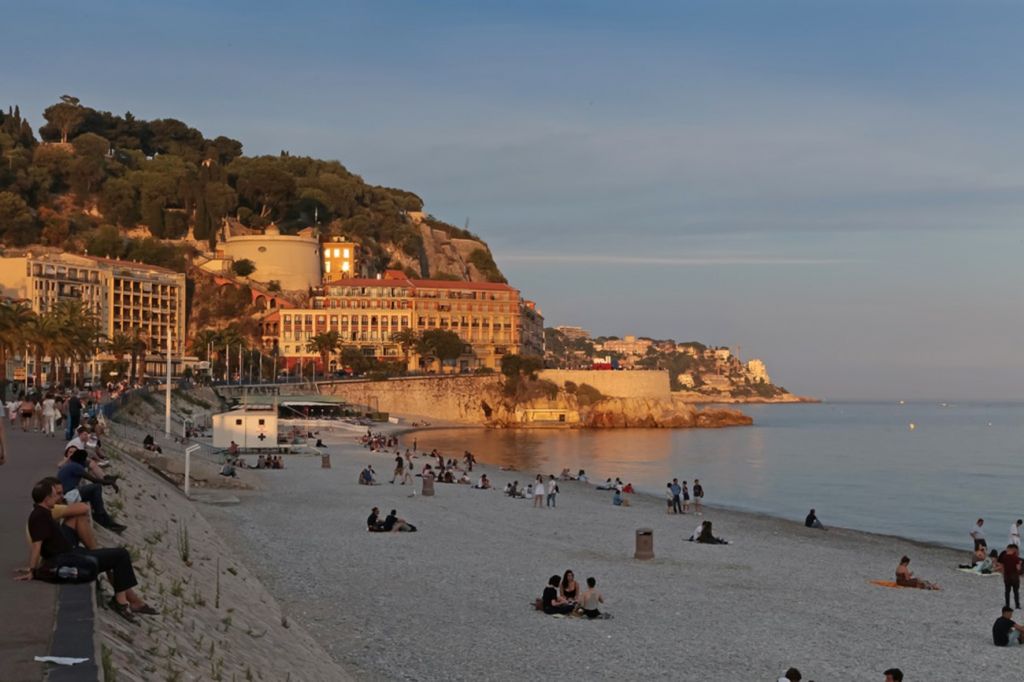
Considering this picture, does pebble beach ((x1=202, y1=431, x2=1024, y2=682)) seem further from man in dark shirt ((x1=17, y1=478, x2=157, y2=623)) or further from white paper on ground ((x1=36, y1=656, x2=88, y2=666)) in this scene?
white paper on ground ((x1=36, y1=656, x2=88, y2=666))

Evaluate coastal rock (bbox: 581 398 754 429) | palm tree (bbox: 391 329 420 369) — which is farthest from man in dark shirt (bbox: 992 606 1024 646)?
palm tree (bbox: 391 329 420 369)

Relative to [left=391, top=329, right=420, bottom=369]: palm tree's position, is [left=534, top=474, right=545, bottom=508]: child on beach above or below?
below

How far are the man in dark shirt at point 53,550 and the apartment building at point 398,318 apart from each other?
119 metres

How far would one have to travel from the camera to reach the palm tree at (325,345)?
123250mm

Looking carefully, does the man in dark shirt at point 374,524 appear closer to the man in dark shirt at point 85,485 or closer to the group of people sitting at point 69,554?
the man in dark shirt at point 85,485

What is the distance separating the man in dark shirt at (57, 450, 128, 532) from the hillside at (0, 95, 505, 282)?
12018cm

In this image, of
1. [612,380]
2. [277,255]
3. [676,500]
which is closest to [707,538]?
[676,500]

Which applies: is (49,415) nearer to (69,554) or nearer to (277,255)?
(69,554)

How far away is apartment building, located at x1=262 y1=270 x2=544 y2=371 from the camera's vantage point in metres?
129

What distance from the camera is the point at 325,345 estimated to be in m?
123

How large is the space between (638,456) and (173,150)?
114 meters

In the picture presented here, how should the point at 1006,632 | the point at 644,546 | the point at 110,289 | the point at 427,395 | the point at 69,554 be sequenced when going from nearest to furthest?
the point at 69,554 → the point at 1006,632 → the point at 644,546 → the point at 110,289 → the point at 427,395

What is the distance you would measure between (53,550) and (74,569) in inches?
18.2

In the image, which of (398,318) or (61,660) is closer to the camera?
(61,660)
